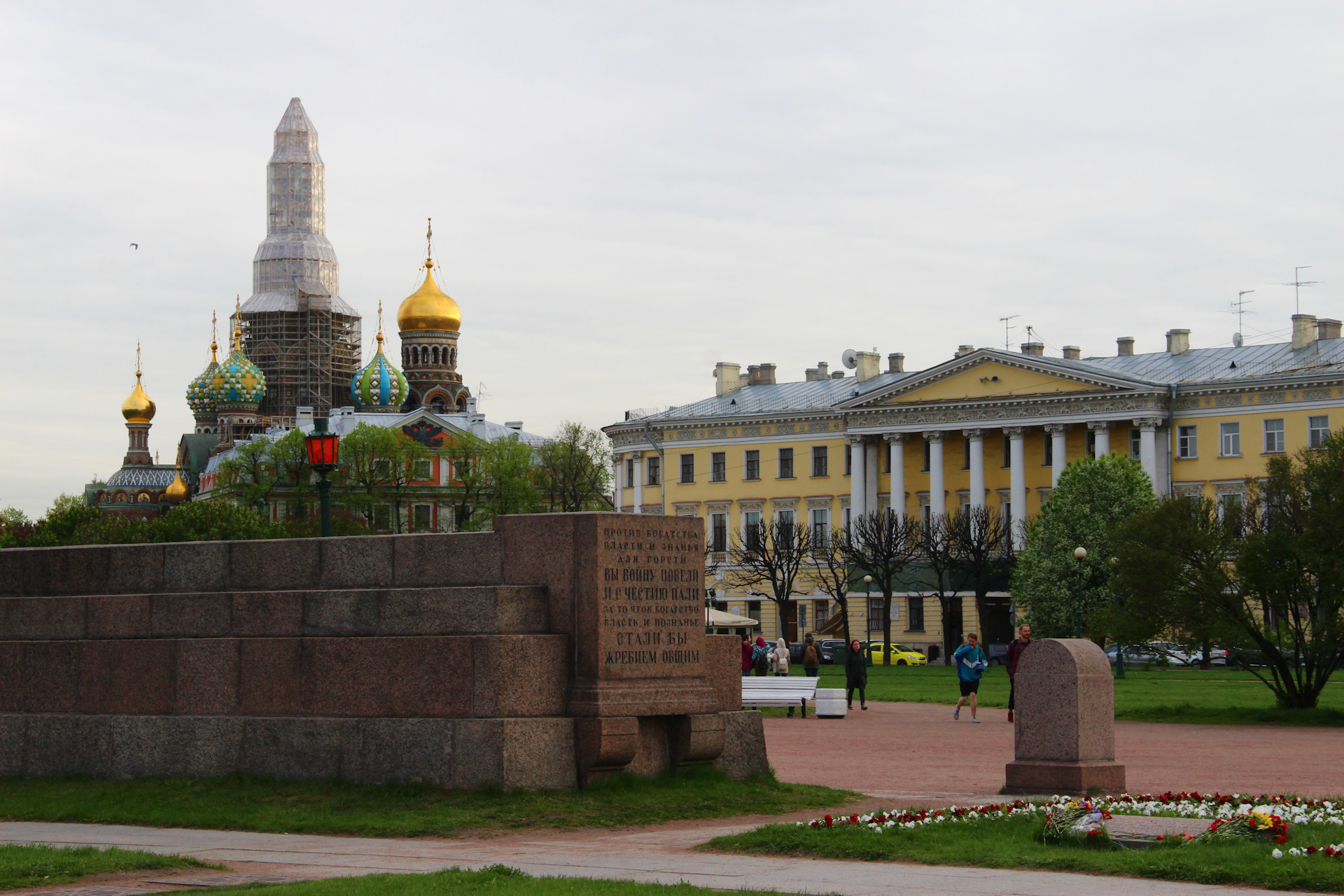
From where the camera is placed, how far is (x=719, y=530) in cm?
8875

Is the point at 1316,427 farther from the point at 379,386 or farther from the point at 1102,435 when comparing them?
the point at 379,386

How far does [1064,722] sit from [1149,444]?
63.1m

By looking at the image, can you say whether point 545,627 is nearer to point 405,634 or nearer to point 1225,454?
point 405,634

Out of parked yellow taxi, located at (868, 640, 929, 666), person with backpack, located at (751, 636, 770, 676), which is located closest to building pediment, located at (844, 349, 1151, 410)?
parked yellow taxi, located at (868, 640, 929, 666)

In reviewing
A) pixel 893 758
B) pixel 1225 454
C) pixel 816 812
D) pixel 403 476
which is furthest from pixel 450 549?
pixel 403 476

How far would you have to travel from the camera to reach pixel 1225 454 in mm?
75875

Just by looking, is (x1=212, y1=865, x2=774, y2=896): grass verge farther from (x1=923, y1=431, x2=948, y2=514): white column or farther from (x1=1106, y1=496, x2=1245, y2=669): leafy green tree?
(x1=923, y1=431, x2=948, y2=514): white column

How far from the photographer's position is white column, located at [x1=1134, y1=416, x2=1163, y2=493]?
252 feet

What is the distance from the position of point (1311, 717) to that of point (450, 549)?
66.0 feet

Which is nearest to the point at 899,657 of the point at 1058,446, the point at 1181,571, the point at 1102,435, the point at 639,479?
the point at 1058,446

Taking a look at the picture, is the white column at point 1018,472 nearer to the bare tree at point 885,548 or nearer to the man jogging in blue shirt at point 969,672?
the bare tree at point 885,548

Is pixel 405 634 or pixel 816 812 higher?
pixel 405 634

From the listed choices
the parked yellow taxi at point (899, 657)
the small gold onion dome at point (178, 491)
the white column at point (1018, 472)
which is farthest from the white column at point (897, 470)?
the small gold onion dome at point (178, 491)

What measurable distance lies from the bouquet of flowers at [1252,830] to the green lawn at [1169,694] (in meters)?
19.7
